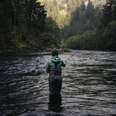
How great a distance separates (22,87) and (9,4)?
2472 inches

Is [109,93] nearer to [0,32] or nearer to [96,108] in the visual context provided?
[96,108]

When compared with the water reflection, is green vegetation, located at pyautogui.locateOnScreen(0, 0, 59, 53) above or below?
above

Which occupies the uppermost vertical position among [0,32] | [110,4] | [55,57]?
[110,4]

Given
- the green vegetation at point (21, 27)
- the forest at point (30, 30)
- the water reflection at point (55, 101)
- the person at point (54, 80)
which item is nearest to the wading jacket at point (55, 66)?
the person at point (54, 80)

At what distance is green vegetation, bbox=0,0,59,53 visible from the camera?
65.4 m

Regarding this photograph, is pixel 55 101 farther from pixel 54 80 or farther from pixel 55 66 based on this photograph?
pixel 55 66

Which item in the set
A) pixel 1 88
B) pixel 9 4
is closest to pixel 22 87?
pixel 1 88

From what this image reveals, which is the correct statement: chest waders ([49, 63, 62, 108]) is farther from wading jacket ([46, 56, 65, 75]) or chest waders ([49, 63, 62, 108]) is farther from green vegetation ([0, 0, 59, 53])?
green vegetation ([0, 0, 59, 53])

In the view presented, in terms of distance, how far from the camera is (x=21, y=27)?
8288 centimetres

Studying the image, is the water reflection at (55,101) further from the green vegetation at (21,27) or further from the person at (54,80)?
the green vegetation at (21,27)

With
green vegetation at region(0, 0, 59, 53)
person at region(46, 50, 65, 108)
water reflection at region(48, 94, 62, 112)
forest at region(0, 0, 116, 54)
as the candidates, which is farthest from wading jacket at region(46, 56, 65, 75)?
green vegetation at region(0, 0, 59, 53)

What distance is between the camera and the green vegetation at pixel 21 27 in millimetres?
65444

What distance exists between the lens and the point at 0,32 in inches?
2478

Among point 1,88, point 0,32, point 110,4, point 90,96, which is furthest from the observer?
point 110,4
